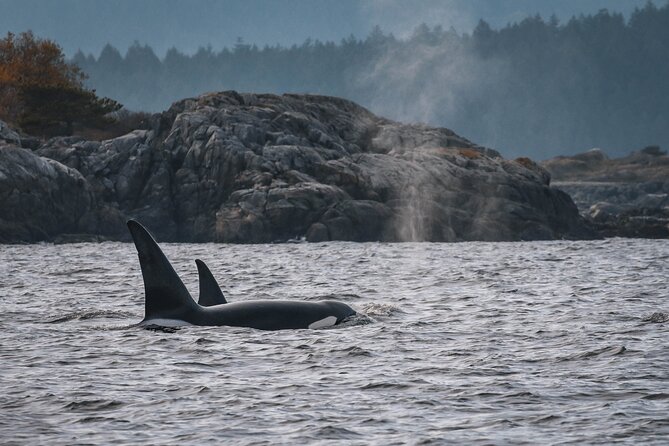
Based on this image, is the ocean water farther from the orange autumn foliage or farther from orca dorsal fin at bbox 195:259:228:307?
the orange autumn foliage

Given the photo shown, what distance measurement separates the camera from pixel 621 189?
148000 millimetres

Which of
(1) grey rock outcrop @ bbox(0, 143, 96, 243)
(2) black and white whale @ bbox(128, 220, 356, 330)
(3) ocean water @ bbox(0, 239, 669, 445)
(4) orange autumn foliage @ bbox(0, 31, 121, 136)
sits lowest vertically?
(3) ocean water @ bbox(0, 239, 669, 445)

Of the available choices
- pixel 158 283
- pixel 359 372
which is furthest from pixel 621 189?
pixel 359 372

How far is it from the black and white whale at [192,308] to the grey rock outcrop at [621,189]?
242ft

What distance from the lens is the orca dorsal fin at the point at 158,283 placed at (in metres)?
18.1

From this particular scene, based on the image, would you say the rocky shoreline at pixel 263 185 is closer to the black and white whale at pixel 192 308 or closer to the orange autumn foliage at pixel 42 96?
the orange autumn foliage at pixel 42 96

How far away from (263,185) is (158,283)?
61.2m

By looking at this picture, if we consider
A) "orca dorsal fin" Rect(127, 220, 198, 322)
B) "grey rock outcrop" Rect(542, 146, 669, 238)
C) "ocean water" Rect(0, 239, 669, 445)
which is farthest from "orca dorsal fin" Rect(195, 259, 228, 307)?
"grey rock outcrop" Rect(542, 146, 669, 238)

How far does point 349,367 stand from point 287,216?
61321 mm

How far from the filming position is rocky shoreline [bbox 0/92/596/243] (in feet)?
246

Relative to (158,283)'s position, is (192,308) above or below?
below

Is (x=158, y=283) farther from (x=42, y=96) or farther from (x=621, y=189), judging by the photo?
(x=621, y=189)

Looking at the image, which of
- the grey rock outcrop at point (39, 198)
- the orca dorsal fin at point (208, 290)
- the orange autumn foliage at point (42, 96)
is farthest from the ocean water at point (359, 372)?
the orange autumn foliage at point (42, 96)

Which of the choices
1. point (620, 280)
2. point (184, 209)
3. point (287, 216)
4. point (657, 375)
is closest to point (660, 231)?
point (287, 216)
